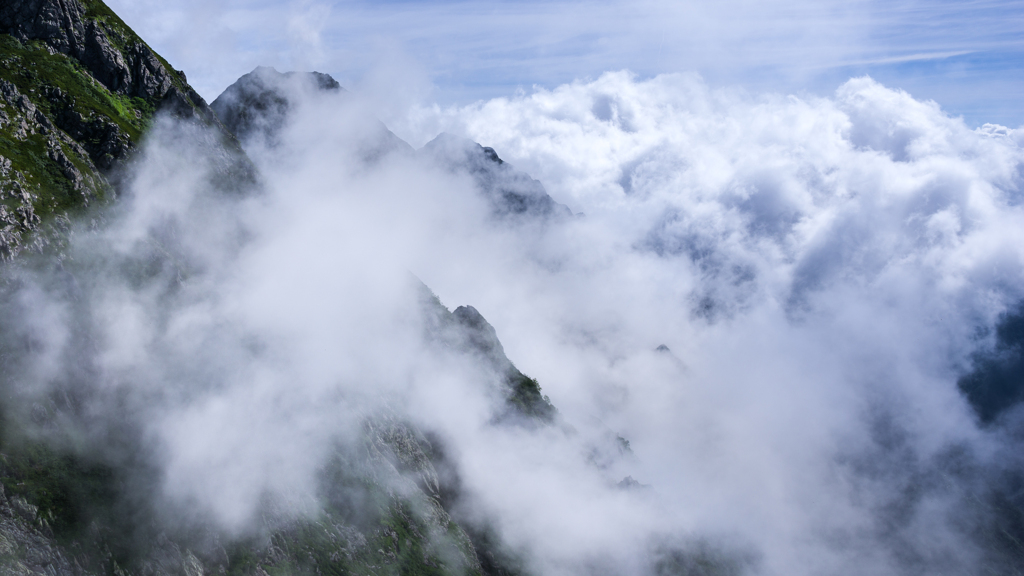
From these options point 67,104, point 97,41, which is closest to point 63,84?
point 67,104

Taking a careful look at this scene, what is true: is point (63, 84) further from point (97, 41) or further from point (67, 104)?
point (97, 41)

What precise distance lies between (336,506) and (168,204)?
9074 centimetres

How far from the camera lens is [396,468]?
156 meters

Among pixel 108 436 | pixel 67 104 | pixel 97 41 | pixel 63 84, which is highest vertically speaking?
pixel 97 41

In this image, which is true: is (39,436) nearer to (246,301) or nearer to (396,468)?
(246,301)

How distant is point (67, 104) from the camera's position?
406 feet

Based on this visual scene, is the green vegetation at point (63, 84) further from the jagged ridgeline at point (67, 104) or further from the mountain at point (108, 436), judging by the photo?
the mountain at point (108, 436)

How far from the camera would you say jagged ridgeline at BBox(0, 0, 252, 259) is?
104m

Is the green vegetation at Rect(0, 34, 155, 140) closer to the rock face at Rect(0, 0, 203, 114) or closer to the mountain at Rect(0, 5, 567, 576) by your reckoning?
the mountain at Rect(0, 5, 567, 576)

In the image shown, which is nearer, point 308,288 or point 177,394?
point 177,394

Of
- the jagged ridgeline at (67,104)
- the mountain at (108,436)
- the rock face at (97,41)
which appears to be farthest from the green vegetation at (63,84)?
the rock face at (97,41)

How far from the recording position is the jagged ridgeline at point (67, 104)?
104 meters

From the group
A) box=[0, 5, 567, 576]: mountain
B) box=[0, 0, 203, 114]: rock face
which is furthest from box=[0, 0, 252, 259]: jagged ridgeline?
box=[0, 5, 567, 576]: mountain

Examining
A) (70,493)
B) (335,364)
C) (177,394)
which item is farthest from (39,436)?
(335,364)
